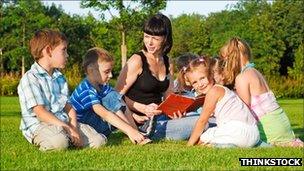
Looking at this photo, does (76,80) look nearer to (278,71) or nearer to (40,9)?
(40,9)

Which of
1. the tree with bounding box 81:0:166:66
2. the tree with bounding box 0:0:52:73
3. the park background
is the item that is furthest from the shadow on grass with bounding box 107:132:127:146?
the tree with bounding box 0:0:52:73

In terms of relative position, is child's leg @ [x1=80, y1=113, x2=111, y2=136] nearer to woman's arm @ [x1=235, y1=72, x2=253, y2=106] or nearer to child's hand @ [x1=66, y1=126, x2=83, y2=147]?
child's hand @ [x1=66, y1=126, x2=83, y2=147]

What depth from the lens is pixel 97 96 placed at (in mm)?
6590

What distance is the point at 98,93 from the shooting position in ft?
22.2

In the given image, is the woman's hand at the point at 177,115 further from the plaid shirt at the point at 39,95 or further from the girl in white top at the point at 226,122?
the plaid shirt at the point at 39,95

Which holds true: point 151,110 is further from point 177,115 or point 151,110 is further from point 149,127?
point 177,115

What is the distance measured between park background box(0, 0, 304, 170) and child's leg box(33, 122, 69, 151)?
0.72 ft

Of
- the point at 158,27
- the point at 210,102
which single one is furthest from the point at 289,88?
the point at 210,102

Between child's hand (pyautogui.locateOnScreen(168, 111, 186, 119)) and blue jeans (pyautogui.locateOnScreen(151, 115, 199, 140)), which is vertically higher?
child's hand (pyautogui.locateOnScreen(168, 111, 186, 119))

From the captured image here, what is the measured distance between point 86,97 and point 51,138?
3.45 feet

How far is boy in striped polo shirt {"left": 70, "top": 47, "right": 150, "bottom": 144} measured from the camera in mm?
6449

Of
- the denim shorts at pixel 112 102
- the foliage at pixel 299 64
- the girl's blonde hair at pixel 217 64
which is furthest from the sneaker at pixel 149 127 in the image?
the foliage at pixel 299 64

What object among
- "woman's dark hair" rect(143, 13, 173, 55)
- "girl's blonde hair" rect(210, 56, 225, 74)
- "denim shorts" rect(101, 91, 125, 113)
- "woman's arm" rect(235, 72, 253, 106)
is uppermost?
"woman's dark hair" rect(143, 13, 173, 55)

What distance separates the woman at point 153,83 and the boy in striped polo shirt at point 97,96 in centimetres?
42
